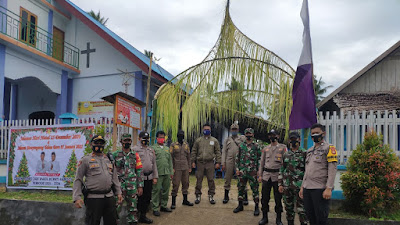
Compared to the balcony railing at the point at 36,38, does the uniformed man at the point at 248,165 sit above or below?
below

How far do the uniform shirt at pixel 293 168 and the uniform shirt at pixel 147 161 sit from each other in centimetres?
231

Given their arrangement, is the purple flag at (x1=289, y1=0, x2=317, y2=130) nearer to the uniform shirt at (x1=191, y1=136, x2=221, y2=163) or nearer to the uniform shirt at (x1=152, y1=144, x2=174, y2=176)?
the uniform shirt at (x1=191, y1=136, x2=221, y2=163)

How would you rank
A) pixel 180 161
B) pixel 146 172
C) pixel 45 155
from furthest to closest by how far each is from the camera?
pixel 45 155 → pixel 180 161 → pixel 146 172

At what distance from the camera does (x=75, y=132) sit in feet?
25.3

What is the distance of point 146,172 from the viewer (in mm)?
6234

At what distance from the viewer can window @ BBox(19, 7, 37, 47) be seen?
39.8 ft

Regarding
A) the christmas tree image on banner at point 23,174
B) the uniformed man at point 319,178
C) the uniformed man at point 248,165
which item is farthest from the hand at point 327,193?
the christmas tree image on banner at point 23,174

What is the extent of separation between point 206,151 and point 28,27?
8.87m

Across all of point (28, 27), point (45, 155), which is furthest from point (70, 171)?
point (28, 27)

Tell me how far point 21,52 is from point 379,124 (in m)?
11.2

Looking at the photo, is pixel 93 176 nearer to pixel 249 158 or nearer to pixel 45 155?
pixel 249 158

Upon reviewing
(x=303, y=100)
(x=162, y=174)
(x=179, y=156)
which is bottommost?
(x=162, y=174)

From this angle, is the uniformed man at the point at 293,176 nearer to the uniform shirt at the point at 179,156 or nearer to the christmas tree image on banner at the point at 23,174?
the uniform shirt at the point at 179,156

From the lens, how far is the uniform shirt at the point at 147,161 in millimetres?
6234
